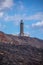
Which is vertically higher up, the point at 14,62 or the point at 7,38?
the point at 7,38

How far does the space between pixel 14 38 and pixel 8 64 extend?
111ft

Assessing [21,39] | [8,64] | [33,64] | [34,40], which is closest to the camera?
[8,64]

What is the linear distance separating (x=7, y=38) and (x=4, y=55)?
92.1 ft

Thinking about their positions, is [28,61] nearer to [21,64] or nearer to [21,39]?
[21,64]

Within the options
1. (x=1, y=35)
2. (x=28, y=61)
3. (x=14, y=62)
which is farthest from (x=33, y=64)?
(x=1, y=35)

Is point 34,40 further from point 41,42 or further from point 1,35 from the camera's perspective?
point 1,35

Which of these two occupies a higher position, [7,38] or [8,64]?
[7,38]

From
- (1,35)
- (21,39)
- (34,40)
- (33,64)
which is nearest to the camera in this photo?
(33,64)

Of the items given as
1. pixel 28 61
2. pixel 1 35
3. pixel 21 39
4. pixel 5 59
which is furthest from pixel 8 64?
pixel 21 39

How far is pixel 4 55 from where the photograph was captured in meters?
33.1

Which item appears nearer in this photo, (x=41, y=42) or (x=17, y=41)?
(x=17, y=41)

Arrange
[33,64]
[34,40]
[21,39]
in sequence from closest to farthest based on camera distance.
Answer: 1. [33,64]
2. [21,39]
3. [34,40]

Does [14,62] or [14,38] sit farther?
[14,38]

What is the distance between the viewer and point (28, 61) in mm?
33656
